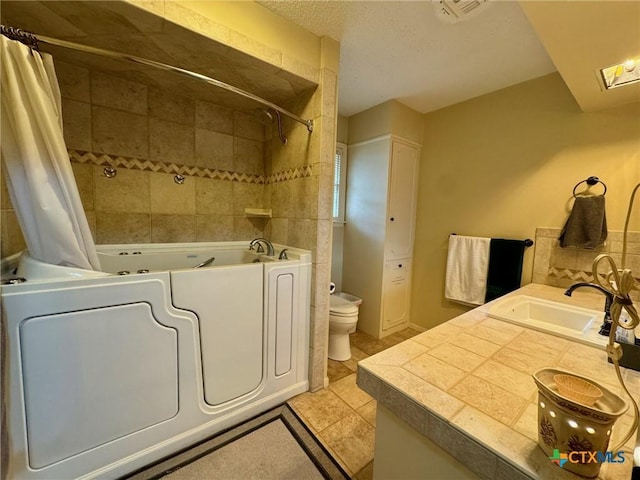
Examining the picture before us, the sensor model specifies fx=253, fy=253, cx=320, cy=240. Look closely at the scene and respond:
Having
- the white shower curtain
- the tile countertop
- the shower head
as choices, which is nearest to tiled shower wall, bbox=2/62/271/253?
the shower head

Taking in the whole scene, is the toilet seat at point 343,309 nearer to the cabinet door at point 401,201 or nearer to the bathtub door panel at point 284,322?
the bathtub door panel at point 284,322

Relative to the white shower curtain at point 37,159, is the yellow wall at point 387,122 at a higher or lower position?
higher

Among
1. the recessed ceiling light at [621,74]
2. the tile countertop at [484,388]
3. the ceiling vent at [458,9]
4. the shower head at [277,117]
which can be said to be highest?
the ceiling vent at [458,9]

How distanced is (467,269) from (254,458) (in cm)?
217

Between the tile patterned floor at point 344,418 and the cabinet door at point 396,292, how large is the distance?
73 centimetres

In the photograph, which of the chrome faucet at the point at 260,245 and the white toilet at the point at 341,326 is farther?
the white toilet at the point at 341,326

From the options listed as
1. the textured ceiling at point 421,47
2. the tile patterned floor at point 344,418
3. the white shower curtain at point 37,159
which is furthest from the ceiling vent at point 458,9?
the tile patterned floor at point 344,418

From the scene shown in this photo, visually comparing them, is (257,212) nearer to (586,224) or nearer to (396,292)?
(396,292)

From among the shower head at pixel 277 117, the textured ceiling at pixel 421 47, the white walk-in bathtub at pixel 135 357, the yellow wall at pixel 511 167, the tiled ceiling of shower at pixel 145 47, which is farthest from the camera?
the shower head at pixel 277 117

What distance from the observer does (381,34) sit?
5.17 ft

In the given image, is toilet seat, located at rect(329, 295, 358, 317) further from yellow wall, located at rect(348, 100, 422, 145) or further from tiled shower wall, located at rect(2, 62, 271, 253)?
yellow wall, located at rect(348, 100, 422, 145)

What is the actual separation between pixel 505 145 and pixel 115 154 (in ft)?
9.74

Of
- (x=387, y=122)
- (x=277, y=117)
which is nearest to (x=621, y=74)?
(x=387, y=122)

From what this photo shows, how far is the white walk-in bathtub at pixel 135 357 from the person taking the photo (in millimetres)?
971
